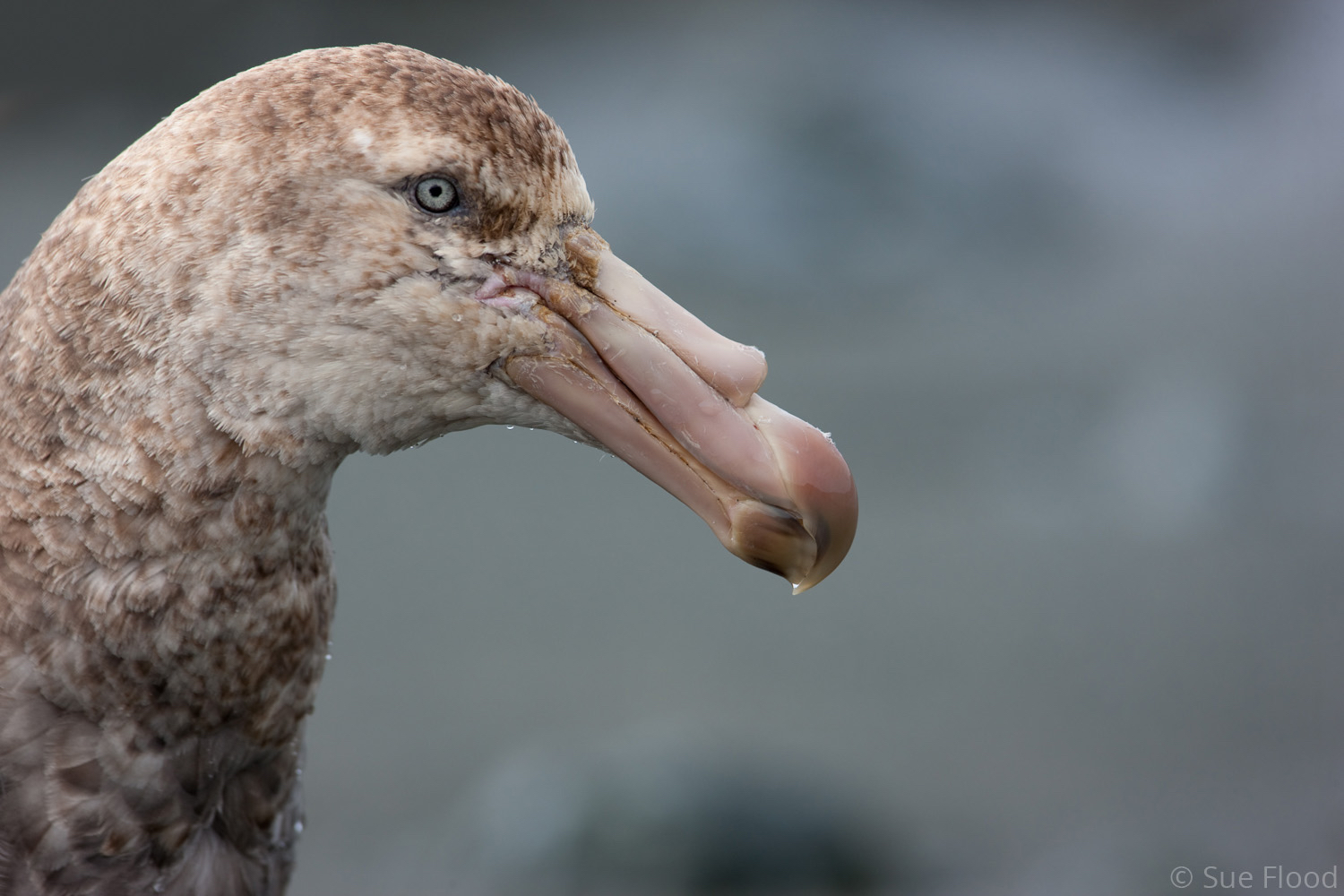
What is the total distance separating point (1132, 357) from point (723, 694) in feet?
8.36

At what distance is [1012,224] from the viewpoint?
19.2 ft

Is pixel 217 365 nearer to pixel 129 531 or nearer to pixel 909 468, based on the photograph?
pixel 129 531

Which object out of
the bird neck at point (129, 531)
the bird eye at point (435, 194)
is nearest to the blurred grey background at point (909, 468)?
the bird neck at point (129, 531)

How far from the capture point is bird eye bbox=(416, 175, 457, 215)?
47.0 inches

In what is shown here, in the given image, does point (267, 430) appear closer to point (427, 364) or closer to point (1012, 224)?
point (427, 364)

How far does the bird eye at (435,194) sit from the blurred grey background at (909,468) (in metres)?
3.01

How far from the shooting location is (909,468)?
505 cm

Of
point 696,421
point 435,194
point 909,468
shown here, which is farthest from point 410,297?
point 909,468

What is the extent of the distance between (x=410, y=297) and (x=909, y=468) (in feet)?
13.3

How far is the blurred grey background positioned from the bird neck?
272 cm

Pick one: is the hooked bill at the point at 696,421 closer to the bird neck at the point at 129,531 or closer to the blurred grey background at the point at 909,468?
the bird neck at the point at 129,531

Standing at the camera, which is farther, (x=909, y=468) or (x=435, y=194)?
(x=909, y=468)

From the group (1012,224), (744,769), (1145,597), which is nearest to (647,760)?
(744,769)

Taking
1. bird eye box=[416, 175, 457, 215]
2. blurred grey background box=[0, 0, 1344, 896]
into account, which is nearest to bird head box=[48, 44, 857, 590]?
bird eye box=[416, 175, 457, 215]
